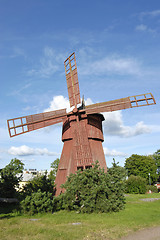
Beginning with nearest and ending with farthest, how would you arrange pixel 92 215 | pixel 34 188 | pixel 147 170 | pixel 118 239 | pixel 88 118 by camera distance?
pixel 118 239, pixel 92 215, pixel 34 188, pixel 88 118, pixel 147 170

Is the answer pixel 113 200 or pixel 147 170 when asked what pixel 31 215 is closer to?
pixel 113 200

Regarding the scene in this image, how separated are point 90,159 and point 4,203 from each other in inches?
354

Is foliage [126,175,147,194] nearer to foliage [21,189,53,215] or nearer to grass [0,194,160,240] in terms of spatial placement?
grass [0,194,160,240]

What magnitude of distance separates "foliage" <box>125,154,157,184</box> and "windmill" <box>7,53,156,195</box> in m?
36.6

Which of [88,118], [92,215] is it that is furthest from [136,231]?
[88,118]

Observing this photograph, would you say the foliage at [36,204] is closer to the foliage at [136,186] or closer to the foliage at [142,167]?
the foliage at [136,186]

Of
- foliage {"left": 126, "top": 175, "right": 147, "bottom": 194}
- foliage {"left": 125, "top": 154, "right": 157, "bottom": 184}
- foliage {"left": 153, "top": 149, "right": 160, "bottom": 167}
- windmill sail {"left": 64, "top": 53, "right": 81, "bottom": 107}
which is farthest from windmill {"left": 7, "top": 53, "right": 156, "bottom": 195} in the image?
foliage {"left": 153, "top": 149, "right": 160, "bottom": 167}

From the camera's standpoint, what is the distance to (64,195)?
14.6 meters

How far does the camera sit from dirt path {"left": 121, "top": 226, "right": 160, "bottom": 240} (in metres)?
8.71

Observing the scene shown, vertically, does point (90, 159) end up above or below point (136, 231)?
above

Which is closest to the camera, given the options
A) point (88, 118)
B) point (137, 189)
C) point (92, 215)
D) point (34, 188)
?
point (92, 215)

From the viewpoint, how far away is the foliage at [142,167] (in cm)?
5228

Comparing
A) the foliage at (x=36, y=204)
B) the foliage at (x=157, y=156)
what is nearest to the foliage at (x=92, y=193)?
the foliage at (x=36, y=204)

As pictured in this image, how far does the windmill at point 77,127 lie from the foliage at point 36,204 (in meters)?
3.46
